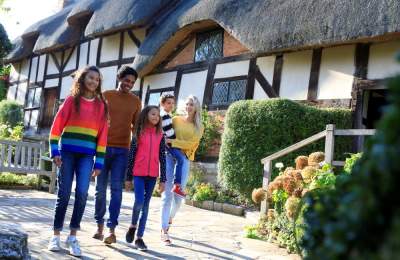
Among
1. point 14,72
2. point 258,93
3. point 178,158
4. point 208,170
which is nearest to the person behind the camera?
point 178,158

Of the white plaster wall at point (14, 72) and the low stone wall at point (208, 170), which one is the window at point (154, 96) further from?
the white plaster wall at point (14, 72)

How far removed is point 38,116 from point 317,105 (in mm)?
13385

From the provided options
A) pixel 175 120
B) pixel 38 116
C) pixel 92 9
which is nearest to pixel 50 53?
pixel 38 116

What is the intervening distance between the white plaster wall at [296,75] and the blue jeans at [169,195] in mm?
5384

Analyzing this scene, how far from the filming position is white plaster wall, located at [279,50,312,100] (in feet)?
31.6

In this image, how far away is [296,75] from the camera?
32.2 feet

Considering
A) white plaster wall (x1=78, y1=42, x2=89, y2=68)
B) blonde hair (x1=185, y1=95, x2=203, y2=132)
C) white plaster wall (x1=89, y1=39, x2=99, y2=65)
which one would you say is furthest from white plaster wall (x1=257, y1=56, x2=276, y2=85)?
white plaster wall (x1=78, y1=42, x2=89, y2=68)

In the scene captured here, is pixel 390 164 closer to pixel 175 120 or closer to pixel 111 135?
pixel 111 135

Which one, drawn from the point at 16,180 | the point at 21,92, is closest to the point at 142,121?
the point at 16,180

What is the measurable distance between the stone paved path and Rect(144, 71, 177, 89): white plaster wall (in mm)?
5910

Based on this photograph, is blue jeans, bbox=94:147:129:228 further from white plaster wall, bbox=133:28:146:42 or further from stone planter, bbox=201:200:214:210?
white plaster wall, bbox=133:28:146:42

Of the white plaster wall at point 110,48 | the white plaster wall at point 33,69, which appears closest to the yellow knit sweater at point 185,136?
the white plaster wall at point 110,48

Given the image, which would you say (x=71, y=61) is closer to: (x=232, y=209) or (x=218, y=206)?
(x=218, y=206)

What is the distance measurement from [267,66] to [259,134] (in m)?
2.60
